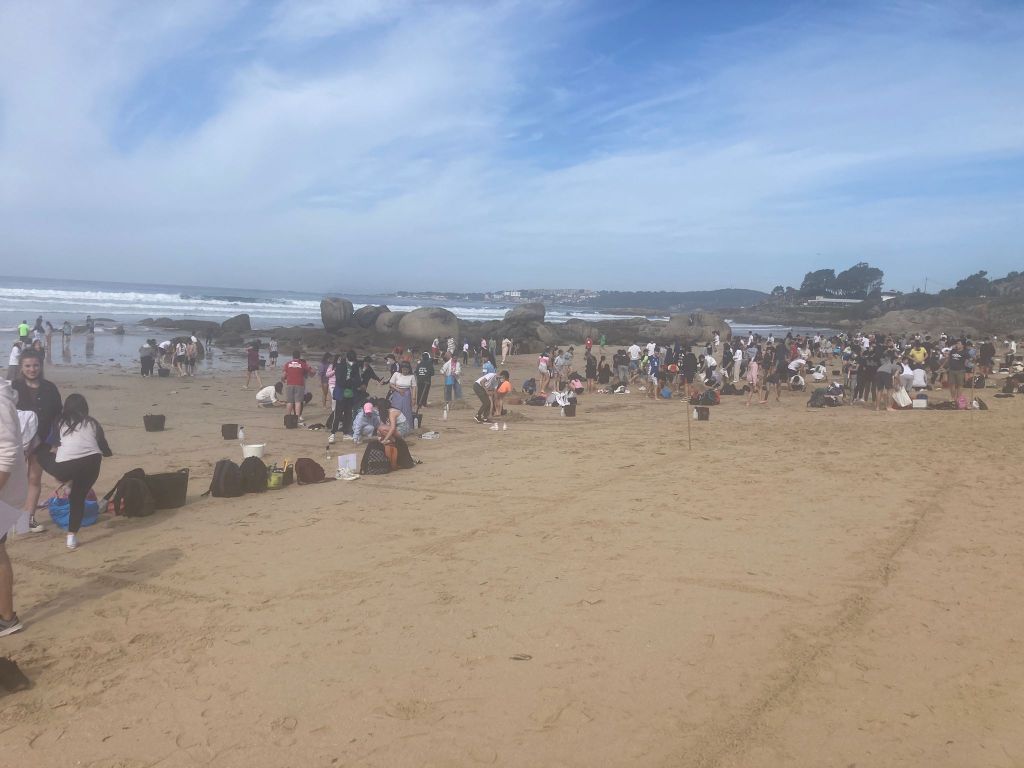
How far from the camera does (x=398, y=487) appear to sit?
8359 mm

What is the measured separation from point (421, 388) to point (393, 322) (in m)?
26.9

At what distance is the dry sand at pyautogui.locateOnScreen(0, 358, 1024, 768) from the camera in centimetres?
344

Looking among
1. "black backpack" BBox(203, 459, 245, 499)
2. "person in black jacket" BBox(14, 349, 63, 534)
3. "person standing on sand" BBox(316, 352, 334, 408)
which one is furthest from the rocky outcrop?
"person in black jacket" BBox(14, 349, 63, 534)

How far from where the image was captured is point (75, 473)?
233 inches

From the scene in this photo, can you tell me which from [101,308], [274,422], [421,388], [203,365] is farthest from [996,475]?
[101,308]

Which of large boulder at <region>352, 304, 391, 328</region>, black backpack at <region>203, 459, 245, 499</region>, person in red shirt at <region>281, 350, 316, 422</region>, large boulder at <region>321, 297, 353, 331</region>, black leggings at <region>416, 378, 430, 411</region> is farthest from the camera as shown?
large boulder at <region>352, 304, 391, 328</region>

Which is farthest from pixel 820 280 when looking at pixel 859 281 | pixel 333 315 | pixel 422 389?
pixel 422 389

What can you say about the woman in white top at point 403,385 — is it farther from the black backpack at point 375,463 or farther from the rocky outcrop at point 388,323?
the rocky outcrop at point 388,323

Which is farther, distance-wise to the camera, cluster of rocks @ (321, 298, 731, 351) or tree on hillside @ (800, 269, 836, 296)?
tree on hillside @ (800, 269, 836, 296)

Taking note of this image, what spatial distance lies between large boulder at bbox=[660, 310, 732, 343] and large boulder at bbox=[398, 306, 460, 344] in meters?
16.4

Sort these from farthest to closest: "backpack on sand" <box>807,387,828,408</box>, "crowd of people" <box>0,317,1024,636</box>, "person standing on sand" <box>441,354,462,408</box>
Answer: "backpack on sand" <box>807,387,828,408</box>, "person standing on sand" <box>441,354,462,408</box>, "crowd of people" <box>0,317,1024,636</box>

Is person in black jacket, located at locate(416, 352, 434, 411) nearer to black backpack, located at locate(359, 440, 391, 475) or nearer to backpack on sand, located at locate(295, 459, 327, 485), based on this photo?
black backpack, located at locate(359, 440, 391, 475)

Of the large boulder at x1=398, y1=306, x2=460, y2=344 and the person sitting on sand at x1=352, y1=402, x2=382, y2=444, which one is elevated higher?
the large boulder at x1=398, y1=306, x2=460, y2=344

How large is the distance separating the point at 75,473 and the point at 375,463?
3.67 m
